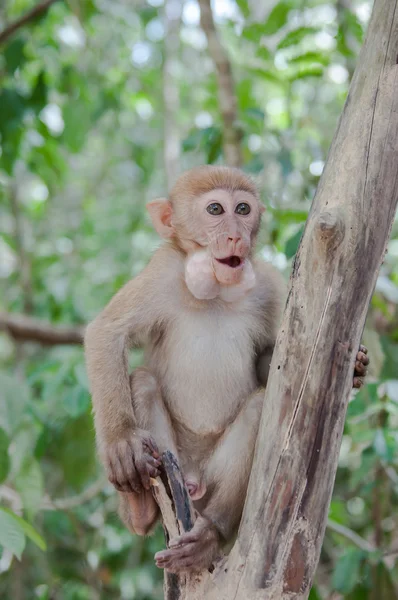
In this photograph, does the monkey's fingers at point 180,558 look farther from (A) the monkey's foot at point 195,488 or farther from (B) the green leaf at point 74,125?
(B) the green leaf at point 74,125

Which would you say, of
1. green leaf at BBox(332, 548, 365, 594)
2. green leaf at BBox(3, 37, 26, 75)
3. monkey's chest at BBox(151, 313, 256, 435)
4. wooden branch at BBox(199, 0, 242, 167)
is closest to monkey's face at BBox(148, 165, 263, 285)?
monkey's chest at BBox(151, 313, 256, 435)

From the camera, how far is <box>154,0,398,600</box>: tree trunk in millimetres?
2420

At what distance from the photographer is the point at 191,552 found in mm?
2645

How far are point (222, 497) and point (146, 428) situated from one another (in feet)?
1.37

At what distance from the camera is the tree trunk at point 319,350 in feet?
7.94

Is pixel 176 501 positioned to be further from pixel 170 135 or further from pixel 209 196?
pixel 170 135

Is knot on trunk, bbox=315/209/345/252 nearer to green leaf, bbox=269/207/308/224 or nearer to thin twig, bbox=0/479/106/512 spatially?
green leaf, bbox=269/207/308/224

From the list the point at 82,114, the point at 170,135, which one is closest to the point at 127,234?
the point at 170,135

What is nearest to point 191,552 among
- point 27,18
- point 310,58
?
point 310,58

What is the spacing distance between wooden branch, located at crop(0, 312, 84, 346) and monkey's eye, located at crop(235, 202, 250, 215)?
2680 mm

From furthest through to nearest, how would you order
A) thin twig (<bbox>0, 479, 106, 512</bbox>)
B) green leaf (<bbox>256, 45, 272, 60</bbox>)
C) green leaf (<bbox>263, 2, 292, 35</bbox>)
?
green leaf (<bbox>256, 45, 272, 60</bbox>) < green leaf (<bbox>263, 2, 292, 35</bbox>) < thin twig (<bbox>0, 479, 106, 512</bbox>)

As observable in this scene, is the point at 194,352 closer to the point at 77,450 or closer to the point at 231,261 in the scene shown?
the point at 231,261

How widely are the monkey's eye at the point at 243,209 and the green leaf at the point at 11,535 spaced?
61.4 inches

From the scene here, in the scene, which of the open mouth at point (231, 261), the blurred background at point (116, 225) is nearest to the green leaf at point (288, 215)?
the blurred background at point (116, 225)
